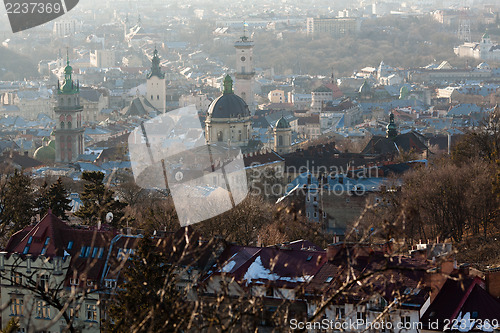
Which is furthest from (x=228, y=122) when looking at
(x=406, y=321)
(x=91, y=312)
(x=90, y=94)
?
(x=90, y=94)

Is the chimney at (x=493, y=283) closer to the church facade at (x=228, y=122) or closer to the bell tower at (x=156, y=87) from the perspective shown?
the church facade at (x=228, y=122)

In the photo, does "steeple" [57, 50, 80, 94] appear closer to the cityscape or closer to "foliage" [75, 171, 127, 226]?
the cityscape

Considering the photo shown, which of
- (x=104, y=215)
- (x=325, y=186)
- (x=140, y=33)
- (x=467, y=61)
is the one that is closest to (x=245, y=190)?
(x=325, y=186)

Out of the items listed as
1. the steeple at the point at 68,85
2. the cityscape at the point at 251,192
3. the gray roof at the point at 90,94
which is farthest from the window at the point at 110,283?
the gray roof at the point at 90,94

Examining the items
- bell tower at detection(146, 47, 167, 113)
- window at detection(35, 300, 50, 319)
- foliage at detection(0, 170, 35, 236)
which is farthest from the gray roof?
window at detection(35, 300, 50, 319)

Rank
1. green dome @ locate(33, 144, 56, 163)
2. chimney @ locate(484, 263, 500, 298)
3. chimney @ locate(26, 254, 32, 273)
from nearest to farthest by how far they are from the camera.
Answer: chimney @ locate(484, 263, 500, 298) < chimney @ locate(26, 254, 32, 273) < green dome @ locate(33, 144, 56, 163)

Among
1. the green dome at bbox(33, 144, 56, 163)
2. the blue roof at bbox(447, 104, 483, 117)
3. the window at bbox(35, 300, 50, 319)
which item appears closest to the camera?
the window at bbox(35, 300, 50, 319)
